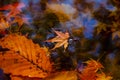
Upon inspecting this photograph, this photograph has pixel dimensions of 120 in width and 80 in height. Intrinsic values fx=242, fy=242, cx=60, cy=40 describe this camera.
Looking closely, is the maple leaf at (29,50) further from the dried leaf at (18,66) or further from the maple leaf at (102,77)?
the maple leaf at (102,77)

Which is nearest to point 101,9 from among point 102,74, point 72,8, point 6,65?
point 72,8

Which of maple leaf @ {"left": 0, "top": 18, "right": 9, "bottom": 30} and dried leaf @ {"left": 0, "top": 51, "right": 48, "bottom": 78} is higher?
maple leaf @ {"left": 0, "top": 18, "right": 9, "bottom": 30}

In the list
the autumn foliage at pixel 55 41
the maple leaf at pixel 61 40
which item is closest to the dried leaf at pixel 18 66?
the autumn foliage at pixel 55 41

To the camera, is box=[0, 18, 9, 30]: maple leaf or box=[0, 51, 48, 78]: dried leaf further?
box=[0, 18, 9, 30]: maple leaf

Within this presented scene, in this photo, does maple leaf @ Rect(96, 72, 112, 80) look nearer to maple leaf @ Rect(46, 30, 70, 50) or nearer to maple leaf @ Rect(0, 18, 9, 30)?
maple leaf @ Rect(46, 30, 70, 50)

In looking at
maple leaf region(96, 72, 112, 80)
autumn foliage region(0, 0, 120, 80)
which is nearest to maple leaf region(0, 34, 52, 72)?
autumn foliage region(0, 0, 120, 80)

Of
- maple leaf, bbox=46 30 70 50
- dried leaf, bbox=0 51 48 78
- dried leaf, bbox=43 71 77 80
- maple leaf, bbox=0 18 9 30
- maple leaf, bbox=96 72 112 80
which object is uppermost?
maple leaf, bbox=0 18 9 30

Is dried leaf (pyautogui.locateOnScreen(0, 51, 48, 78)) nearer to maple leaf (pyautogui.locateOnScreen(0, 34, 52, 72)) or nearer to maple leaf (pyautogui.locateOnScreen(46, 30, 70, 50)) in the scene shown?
maple leaf (pyautogui.locateOnScreen(0, 34, 52, 72))

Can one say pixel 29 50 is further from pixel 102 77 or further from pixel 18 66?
pixel 102 77

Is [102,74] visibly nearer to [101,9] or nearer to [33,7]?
[101,9]
